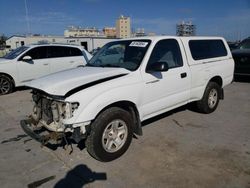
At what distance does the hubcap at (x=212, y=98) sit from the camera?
238 inches

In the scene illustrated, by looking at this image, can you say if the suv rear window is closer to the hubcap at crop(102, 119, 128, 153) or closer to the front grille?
the front grille

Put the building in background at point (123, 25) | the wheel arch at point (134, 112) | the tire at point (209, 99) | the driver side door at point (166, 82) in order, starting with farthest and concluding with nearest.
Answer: the building in background at point (123, 25) → the tire at point (209, 99) → the driver side door at point (166, 82) → the wheel arch at point (134, 112)

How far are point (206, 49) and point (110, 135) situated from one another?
A: 10.9ft

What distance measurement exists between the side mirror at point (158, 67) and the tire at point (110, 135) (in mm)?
867

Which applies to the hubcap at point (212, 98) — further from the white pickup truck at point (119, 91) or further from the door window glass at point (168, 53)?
the door window glass at point (168, 53)

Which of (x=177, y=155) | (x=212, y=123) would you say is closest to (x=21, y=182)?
(x=177, y=155)

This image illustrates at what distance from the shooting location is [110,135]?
3.85m

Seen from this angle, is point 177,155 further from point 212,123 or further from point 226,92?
point 226,92

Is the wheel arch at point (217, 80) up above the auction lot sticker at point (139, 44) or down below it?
below

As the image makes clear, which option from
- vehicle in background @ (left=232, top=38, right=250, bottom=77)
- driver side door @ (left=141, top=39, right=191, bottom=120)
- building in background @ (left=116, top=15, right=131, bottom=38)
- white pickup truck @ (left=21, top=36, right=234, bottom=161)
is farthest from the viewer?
building in background @ (left=116, top=15, right=131, bottom=38)

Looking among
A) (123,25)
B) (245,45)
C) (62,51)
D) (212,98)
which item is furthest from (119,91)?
(123,25)

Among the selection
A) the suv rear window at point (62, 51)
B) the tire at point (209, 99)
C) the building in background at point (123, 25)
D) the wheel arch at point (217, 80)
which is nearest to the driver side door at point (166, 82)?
the tire at point (209, 99)

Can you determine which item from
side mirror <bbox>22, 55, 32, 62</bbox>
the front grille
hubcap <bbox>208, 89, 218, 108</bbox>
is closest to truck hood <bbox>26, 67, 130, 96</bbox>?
the front grille

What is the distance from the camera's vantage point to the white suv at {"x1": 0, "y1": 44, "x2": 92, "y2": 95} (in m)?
9.02
